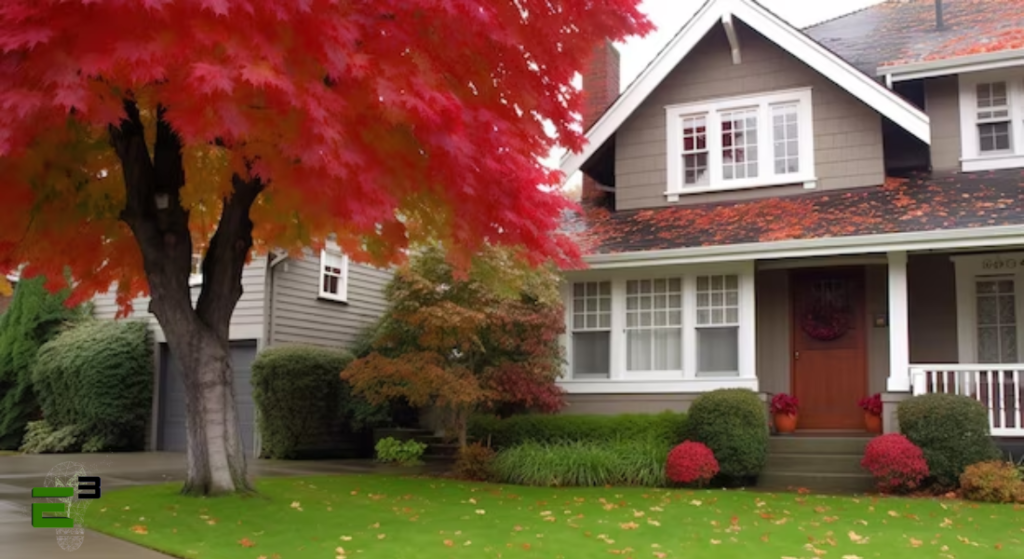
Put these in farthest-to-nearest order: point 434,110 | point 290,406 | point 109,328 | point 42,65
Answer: point 109,328 → point 290,406 → point 434,110 → point 42,65

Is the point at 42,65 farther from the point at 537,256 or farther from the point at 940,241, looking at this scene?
the point at 940,241

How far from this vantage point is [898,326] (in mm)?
12820

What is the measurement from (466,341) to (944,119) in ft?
26.1

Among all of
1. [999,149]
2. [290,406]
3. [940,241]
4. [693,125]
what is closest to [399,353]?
[290,406]

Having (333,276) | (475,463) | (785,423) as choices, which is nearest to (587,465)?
(475,463)

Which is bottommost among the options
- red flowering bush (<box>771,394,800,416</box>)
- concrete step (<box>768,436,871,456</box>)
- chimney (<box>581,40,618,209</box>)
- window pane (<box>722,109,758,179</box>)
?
concrete step (<box>768,436,871,456</box>)

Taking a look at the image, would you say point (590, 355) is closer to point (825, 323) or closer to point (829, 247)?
point (825, 323)

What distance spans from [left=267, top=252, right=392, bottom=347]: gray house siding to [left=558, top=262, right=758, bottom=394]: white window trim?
5.36 metres

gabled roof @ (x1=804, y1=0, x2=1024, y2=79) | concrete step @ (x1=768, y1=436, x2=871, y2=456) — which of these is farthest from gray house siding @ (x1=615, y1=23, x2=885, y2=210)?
concrete step @ (x1=768, y1=436, x2=871, y2=456)

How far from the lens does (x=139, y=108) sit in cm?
986

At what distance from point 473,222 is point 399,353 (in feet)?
18.9

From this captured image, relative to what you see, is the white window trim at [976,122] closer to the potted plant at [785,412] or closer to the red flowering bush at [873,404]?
the red flowering bush at [873,404]

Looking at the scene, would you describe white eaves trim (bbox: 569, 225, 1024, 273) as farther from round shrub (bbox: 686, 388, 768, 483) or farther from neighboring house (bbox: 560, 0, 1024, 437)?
round shrub (bbox: 686, 388, 768, 483)

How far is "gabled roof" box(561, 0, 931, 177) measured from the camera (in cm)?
1377
